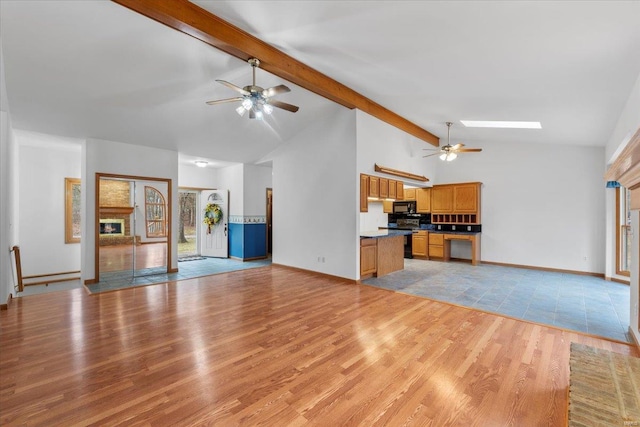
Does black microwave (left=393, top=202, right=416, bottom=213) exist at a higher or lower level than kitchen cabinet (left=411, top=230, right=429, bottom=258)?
higher

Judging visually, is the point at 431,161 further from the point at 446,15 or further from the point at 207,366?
the point at 207,366

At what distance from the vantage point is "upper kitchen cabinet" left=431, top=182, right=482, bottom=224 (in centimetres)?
748

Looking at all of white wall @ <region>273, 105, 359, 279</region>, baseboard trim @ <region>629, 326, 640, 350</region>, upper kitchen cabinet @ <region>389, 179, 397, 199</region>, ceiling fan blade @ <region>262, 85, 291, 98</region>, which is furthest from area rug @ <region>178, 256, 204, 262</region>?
baseboard trim @ <region>629, 326, 640, 350</region>

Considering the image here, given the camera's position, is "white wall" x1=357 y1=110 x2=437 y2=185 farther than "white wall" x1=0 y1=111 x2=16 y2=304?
Yes

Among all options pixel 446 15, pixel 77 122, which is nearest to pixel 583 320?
pixel 446 15

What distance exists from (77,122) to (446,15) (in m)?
5.66

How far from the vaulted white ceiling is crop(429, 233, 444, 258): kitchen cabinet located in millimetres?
3385

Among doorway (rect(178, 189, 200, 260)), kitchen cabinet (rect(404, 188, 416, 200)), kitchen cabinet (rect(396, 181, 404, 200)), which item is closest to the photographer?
kitchen cabinet (rect(396, 181, 404, 200))

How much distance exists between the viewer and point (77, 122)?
15.7ft

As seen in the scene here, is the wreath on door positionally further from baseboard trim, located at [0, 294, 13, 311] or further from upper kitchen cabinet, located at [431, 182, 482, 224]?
upper kitchen cabinet, located at [431, 182, 482, 224]

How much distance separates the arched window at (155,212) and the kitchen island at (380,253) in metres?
4.39

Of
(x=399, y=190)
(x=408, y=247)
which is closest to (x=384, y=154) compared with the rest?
(x=399, y=190)

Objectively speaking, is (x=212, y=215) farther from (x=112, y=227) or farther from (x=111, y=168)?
(x=111, y=168)

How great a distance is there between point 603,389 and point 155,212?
708 centimetres
